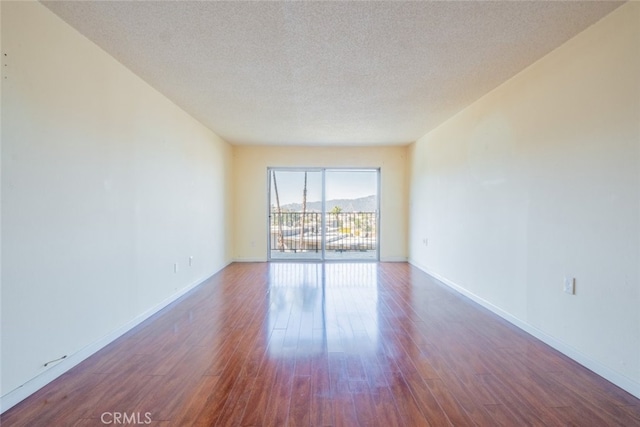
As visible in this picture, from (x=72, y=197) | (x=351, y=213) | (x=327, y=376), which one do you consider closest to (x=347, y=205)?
(x=351, y=213)

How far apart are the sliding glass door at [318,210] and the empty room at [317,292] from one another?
7.66ft

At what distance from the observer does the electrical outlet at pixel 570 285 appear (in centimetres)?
208

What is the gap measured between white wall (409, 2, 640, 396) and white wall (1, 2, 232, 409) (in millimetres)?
3405

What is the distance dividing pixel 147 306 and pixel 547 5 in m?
3.80

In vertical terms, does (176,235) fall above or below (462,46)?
below

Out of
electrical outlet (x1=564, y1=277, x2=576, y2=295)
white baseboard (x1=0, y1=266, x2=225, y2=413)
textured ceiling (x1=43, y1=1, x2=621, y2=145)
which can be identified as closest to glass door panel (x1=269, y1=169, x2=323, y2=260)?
textured ceiling (x1=43, y1=1, x2=621, y2=145)

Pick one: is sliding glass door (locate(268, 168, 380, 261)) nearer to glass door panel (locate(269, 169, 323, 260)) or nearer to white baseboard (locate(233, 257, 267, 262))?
glass door panel (locate(269, 169, 323, 260))

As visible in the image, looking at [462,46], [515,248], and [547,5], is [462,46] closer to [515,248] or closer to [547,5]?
[547,5]

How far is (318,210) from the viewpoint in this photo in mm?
6031

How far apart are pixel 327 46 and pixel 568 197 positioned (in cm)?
204

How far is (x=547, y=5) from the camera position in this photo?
172cm

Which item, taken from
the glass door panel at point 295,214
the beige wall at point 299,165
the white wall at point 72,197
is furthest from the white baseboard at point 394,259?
the white wall at point 72,197

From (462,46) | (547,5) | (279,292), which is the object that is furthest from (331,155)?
(547,5)

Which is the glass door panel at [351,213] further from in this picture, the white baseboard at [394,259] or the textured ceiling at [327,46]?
the textured ceiling at [327,46]
